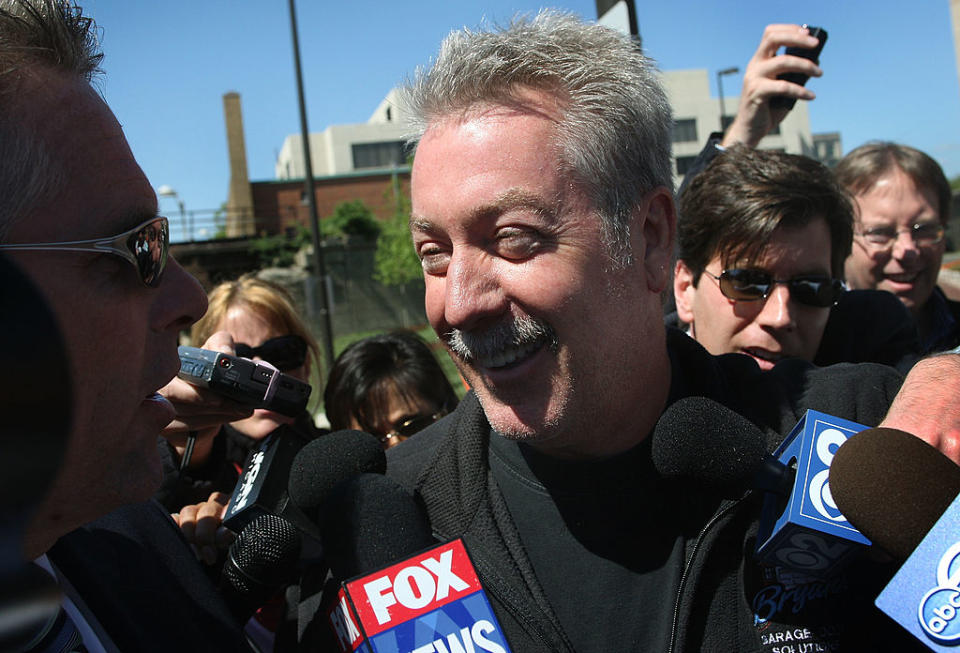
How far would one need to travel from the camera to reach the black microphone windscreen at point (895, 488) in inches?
49.8

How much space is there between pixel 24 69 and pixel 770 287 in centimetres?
224

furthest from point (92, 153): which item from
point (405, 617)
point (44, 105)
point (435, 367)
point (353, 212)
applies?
point (353, 212)

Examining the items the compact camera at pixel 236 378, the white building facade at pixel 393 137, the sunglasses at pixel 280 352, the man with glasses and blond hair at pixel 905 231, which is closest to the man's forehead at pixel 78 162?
the compact camera at pixel 236 378

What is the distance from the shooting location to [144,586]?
169 cm

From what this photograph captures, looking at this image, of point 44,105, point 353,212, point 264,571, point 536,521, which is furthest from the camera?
point 353,212

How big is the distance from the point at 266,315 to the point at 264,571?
5.95 feet

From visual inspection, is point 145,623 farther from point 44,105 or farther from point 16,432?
point 16,432

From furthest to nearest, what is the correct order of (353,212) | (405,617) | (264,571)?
(353,212)
(264,571)
(405,617)

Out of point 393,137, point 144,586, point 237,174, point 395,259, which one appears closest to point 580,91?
point 144,586

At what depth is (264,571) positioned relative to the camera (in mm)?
1799

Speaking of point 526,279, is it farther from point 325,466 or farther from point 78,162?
point 78,162

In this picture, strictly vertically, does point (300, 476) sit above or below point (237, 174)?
below

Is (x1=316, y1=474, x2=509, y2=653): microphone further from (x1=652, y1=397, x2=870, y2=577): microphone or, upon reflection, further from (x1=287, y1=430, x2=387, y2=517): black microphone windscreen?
(x1=652, y1=397, x2=870, y2=577): microphone

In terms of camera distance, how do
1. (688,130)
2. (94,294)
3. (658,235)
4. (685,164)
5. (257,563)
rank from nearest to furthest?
(94,294) < (257,563) < (658,235) < (685,164) < (688,130)
